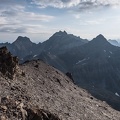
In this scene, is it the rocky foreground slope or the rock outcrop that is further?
the rock outcrop

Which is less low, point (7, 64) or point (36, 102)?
point (7, 64)

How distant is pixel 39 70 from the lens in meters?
77.1

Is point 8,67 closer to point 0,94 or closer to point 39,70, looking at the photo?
point 0,94

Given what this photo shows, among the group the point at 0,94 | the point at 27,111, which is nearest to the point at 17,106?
the point at 27,111

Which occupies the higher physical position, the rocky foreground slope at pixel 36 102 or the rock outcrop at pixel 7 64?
the rock outcrop at pixel 7 64

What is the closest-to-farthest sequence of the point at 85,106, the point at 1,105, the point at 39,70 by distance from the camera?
1. the point at 1,105
2. the point at 85,106
3. the point at 39,70

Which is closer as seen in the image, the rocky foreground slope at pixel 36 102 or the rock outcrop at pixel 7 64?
the rocky foreground slope at pixel 36 102

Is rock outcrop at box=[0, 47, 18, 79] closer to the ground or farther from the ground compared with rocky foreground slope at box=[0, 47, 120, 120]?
farther from the ground

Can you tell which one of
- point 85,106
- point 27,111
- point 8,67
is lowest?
Answer: point 85,106

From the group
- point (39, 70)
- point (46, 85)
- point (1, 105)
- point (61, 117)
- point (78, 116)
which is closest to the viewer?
point (1, 105)

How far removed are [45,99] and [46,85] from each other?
13.7m

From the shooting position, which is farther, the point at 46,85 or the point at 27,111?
→ the point at 46,85

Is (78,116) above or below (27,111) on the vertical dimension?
below

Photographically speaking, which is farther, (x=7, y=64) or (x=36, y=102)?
(x=7, y=64)
